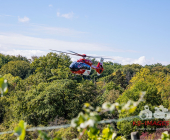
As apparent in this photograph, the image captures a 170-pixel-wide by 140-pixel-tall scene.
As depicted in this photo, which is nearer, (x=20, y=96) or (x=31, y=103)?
(x=31, y=103)

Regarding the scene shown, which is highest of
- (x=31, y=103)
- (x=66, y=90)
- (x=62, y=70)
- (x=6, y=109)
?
(x=62, y=70)

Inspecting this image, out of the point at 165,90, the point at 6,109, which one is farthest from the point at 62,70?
the point at 165,90

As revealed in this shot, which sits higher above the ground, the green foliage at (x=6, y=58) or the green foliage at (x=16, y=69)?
the green foliage at (x=6, y=58)

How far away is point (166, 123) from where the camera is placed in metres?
14.2

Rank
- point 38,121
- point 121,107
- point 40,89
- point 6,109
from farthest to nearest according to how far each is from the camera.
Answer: point 6,109 < point 40,89 < point 38,121 < point 121,107

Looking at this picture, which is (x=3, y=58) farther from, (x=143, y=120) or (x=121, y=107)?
(x=121, y=107)

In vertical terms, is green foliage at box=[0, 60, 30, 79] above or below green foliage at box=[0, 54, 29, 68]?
below

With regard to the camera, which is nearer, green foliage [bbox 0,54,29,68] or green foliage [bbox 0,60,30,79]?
green foliage [bbox 0,60,30,79]

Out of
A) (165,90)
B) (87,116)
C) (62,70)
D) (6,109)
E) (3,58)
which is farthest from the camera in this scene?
(3,58)

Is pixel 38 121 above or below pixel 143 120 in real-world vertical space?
below

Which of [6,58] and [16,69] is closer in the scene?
[16,69]

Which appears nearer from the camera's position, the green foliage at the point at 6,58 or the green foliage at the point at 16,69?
the green foliage at the point at 16,69

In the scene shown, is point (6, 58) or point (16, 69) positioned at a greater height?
point (6, 58)

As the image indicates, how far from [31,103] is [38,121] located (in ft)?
5.62
